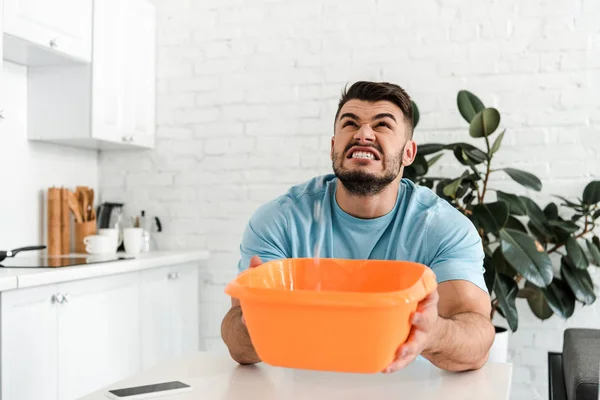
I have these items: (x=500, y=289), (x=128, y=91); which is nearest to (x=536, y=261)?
(x=500, y=289)

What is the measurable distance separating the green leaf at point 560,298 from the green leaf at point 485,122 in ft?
2.44

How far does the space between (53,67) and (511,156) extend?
7.30ft

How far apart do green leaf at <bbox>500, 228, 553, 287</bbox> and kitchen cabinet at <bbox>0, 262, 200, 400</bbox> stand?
1621 millimetres

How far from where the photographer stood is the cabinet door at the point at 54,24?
2688mm

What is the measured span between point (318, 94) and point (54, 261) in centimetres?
154

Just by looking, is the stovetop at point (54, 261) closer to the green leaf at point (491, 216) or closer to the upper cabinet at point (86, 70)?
the upper cabinet at point (86, 70)

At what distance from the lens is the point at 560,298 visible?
2.94 meters

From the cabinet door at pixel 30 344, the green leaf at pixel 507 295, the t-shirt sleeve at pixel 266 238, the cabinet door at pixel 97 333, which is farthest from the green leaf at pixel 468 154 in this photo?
the cabinet door at pixel 30 344

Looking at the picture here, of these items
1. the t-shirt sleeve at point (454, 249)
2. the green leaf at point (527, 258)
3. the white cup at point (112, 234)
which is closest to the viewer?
the t-shirt sleeve at point (454, 249)

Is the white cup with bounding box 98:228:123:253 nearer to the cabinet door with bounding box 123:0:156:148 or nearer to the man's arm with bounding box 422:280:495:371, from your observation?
the cabinet door with bounding box 123:0:156:148

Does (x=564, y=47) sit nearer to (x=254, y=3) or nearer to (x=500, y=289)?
(x=500, y=289)

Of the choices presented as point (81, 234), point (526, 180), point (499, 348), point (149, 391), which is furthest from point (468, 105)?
point (149, 391)

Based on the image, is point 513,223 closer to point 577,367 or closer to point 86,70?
point 577,367

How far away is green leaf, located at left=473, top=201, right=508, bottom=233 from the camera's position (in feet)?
8.96
